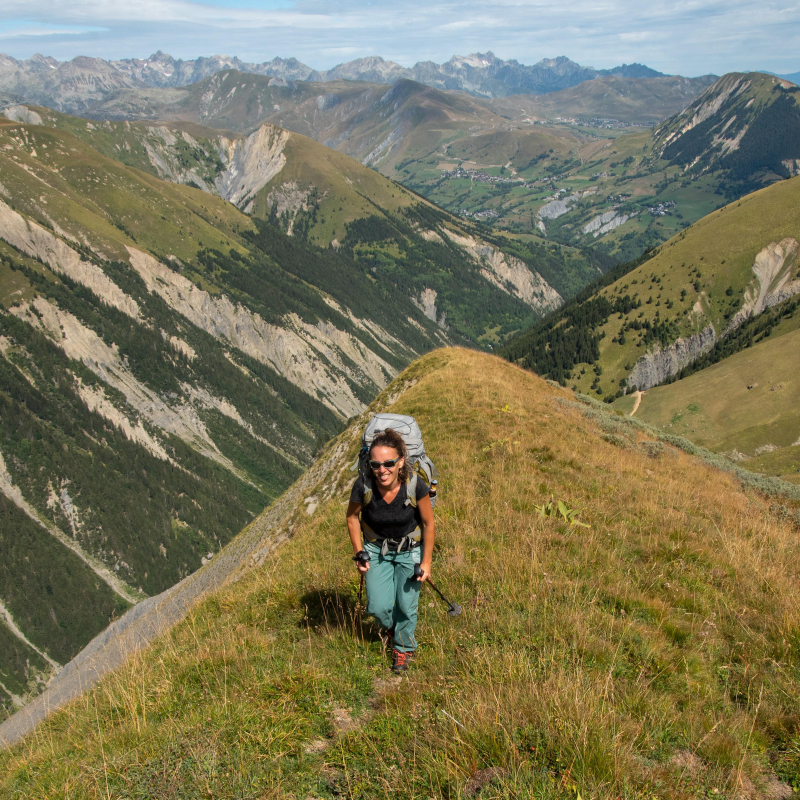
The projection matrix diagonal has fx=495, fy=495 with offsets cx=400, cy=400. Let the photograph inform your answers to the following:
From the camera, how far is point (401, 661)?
6.33 metres

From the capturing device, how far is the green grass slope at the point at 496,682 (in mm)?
4324

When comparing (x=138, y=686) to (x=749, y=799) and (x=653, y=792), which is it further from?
(x=749, y=799)

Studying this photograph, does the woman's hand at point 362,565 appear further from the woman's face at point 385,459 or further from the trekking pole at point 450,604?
the woman's face at point 385,459

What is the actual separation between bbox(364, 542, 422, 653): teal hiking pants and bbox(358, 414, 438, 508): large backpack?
2.48 ft

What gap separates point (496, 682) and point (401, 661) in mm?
1533

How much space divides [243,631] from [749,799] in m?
6.45

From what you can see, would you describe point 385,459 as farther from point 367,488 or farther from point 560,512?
point 560,512

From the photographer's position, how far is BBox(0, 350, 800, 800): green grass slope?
4.32 m

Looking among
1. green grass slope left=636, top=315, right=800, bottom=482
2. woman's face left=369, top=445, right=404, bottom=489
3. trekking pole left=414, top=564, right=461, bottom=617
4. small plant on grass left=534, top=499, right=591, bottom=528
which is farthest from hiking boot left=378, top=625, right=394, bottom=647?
green grass slope left=636, top=315, right=800, bottom=482

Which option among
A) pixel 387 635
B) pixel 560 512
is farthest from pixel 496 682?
pixel 560 512

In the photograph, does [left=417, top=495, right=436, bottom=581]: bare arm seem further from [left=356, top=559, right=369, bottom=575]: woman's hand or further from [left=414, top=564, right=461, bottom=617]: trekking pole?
[left=356, top=559, right=369, bottom=575]: woman's hand

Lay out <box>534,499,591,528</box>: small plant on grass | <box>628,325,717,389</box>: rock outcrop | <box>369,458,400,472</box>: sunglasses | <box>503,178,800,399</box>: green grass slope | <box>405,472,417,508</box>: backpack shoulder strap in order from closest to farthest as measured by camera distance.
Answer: <box>369,458,400,472</box>: sunglasses
<box>405,472,417,508</box>: backpack shoulder strap
<box>534,499,591,528</box>: small plant on grass
<box>628,325,717,389</box>: rock outcrop
<box>503,178,800,399</box>: green grass slope

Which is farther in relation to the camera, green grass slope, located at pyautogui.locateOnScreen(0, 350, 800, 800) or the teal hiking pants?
the teal hiking pants

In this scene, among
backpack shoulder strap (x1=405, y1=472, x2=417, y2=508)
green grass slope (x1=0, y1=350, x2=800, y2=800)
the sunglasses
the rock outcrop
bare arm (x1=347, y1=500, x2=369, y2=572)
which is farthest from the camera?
the rock outcrop
